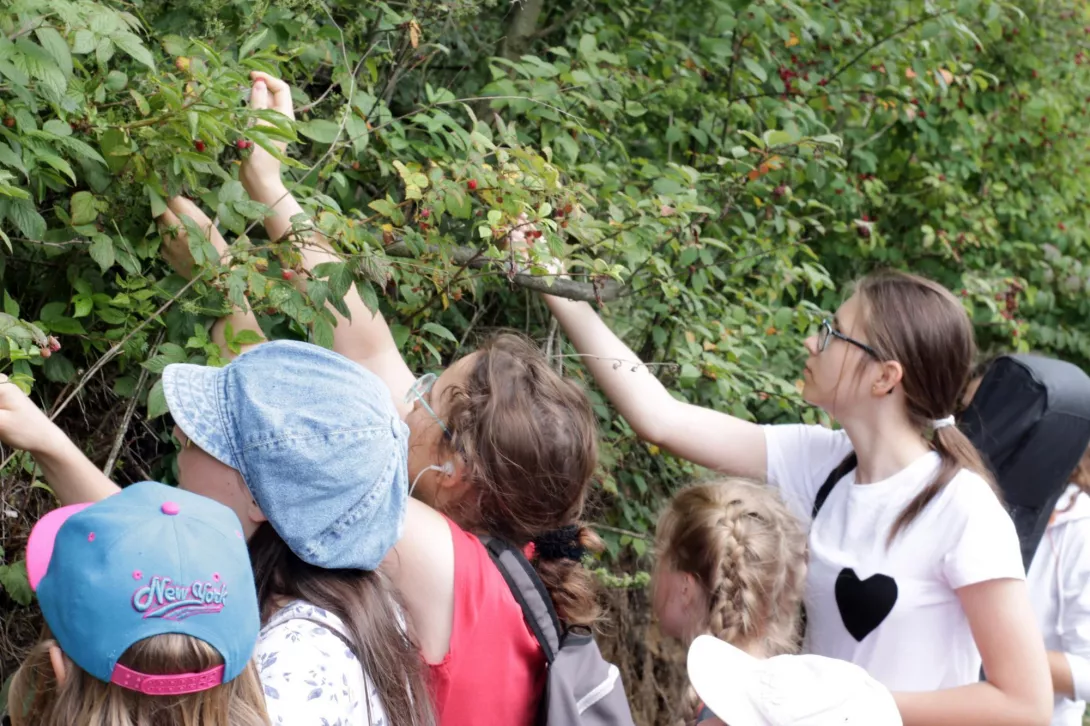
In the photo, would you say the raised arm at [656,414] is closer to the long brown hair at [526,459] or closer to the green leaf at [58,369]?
the long brown hair at [526,459]

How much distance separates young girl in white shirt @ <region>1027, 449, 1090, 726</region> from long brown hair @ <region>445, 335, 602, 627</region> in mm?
1539

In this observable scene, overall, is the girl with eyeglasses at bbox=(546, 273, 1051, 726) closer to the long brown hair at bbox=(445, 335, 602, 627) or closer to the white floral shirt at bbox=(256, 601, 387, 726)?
the long brown hair at bbox=(445, 335, 602, 627)

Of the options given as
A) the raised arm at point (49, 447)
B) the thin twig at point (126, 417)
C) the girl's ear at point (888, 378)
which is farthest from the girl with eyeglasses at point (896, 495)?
the raised arm at point (49, 447)

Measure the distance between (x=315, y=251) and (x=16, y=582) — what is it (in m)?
0.83

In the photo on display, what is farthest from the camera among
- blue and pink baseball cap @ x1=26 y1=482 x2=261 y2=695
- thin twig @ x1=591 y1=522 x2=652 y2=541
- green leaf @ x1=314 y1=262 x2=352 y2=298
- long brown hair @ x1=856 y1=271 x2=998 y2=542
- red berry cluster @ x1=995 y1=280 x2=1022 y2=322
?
red berry cluster @ x1=995 y1=280 x2=1022 y2=322

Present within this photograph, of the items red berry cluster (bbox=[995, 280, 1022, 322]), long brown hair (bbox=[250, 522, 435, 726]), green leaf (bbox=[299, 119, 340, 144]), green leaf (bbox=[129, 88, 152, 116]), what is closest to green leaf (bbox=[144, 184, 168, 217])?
green leaf (bbox=[129, 88, 152, 116])

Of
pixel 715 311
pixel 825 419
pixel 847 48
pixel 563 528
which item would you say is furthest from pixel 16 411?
pixel 847 48

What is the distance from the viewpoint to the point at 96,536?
129cm

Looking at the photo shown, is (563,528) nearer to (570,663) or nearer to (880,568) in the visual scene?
(570,663)

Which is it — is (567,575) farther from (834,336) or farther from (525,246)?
(834,336)

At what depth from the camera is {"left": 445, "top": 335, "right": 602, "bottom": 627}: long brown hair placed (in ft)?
6.35

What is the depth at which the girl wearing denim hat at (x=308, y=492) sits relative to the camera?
1.52 m

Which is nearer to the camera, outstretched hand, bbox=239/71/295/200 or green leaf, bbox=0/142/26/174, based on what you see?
green leaf, bbox=0/142/26/174

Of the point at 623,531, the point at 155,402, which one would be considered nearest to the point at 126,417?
the point at 155,402
